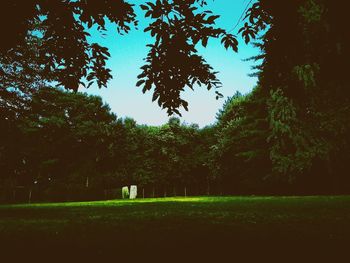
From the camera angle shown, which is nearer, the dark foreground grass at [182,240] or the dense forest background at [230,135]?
the dark foreground grass at [182,240]

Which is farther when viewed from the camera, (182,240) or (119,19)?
(119,19)

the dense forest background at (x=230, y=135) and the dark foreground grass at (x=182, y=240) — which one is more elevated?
the dense forest background at (x=230, y=135)

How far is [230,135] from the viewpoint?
1774 inches

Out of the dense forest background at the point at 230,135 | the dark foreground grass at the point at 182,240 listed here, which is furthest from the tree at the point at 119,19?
the dark foreground grass at the point at 182,240

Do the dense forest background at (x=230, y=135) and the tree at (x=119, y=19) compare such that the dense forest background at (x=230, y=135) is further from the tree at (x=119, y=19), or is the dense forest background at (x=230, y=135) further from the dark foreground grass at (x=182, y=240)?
the dark foreground grass at (x=182, y=240)

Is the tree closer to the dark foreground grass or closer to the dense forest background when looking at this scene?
the dense forest background

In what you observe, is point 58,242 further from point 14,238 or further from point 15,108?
point 15,108

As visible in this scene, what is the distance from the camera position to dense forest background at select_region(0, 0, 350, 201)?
23.3 feet

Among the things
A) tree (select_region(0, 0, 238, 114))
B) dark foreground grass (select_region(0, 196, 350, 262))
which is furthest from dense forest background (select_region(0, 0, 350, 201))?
dark foreground grass (select_region(0, 196, 350, 262))

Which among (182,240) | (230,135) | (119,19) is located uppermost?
(230,135)

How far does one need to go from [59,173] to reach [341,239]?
4954 centimetres

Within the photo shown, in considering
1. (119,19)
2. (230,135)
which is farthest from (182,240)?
(230,135)

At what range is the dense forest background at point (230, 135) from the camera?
7090mm

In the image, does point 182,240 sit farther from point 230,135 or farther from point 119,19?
point 230,135
